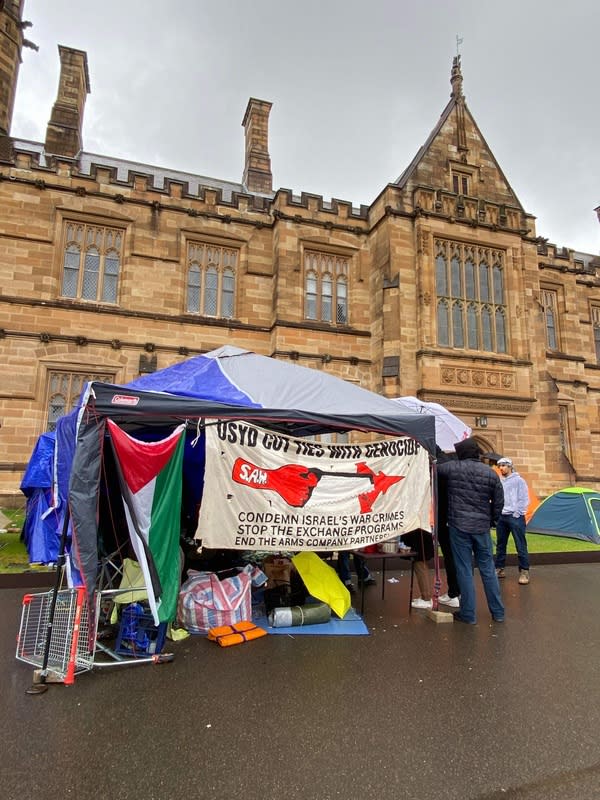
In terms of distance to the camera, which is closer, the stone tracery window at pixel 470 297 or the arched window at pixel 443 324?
the arched window at pixel 443 324

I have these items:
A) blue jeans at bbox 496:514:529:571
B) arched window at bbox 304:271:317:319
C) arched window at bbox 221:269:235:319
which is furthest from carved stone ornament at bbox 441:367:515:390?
blue jeans at bbox 496:514:529:571

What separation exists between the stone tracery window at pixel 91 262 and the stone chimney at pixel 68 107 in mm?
5225

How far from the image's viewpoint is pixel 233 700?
380 centimetres

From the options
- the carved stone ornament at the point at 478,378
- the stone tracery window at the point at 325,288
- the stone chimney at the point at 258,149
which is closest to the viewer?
the carved stone ornament at the point at 478,378

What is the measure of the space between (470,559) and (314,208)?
48.5ft

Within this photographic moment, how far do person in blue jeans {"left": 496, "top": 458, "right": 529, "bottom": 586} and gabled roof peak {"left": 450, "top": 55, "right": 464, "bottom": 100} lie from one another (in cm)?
1727

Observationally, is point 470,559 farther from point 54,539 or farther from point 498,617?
point 54,539

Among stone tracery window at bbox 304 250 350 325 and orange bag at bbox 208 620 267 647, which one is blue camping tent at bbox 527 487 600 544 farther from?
orange bag at bbox 208 620 267 647

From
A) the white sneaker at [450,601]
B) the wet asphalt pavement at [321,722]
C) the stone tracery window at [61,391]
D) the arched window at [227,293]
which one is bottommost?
the white sneaker at [450,601]

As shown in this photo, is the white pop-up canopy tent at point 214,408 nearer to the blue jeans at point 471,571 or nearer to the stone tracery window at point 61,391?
the blue jeans at point 471,571

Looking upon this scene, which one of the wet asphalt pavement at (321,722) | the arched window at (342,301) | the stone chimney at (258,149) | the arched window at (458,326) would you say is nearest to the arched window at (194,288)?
the arched window at (342,301)

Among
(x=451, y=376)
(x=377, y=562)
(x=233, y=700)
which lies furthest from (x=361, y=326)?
(x=233, y=700)

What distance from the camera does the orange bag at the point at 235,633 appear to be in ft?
16.5

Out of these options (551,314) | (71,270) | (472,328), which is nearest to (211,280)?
(71,270)
